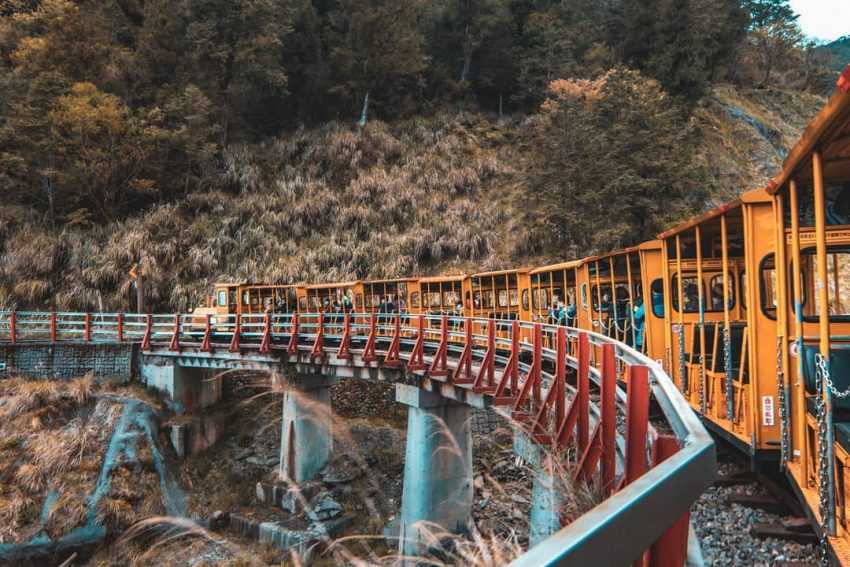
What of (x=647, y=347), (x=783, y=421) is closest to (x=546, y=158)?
(x=647, y=347)

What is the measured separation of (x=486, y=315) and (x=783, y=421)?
14.1 m

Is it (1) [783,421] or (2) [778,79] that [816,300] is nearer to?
(1) [783,421]

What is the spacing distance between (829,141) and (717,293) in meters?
7.37

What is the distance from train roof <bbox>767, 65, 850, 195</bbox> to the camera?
11.8 feet

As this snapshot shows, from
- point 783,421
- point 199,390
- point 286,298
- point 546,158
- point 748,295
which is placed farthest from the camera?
point 546,158

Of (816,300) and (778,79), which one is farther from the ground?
(778,79)

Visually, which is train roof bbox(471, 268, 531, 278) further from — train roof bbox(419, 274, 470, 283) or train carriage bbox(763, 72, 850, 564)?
train carriage bbox(763, 72, 850, 564)

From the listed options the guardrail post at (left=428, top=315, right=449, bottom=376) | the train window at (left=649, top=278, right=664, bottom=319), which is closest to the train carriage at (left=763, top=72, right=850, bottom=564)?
the train window at (left=649, top=278, right=664, bottom=319)

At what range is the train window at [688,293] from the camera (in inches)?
403

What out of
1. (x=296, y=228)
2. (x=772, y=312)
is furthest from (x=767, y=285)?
(x=296, y=228)

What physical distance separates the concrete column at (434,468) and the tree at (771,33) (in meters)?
50.6

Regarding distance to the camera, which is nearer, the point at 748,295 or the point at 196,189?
the point at 748,295

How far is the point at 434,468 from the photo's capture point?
13.9 meters

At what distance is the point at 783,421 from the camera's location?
5.84m
